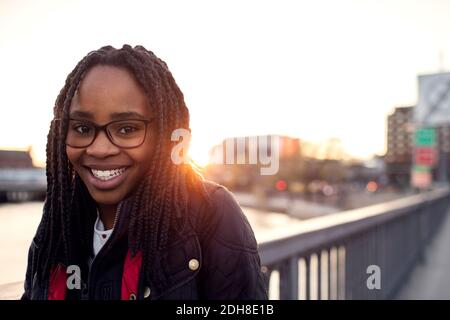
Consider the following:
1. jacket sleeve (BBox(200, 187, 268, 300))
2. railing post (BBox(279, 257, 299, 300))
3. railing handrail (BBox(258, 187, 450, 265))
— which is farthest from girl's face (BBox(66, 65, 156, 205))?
railing post (BBox(279, 257, 299, 300))

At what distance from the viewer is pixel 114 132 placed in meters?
1.23

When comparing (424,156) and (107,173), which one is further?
(424,156)

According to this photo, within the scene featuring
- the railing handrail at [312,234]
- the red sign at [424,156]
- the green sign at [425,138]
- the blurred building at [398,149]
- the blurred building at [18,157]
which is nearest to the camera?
the railing handrail at [312,234]

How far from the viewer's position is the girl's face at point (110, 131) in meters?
1.23

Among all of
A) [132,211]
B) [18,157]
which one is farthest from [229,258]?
[18,157]

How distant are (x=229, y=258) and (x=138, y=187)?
13.8 inches

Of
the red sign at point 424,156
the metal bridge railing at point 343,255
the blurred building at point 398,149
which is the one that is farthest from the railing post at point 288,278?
the blurred building at point 398,149

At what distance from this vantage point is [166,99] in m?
1.32

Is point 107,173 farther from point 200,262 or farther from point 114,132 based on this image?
point 200,262

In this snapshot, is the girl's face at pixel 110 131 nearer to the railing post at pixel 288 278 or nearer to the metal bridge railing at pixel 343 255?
the metal bridge railing at pixel 343 255

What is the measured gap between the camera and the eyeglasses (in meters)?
1.23

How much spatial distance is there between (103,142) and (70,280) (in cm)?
43

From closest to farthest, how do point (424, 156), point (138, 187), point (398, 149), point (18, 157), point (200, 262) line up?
point (200, 262) → point (138, 187) → point (18, 157) → point (424, 156) → point (398, 149)
